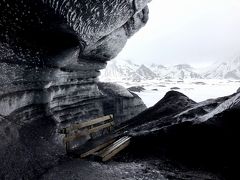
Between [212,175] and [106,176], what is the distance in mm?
1854

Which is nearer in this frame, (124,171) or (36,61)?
(124,171)

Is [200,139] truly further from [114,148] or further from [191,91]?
[191,91]

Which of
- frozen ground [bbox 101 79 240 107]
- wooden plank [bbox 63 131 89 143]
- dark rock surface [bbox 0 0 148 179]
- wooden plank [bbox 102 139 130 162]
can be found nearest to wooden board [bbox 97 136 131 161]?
wooden plank [bbox 102 139 130 162]

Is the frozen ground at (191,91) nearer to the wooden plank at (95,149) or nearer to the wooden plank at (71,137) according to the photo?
the wooden plank at (95,149)

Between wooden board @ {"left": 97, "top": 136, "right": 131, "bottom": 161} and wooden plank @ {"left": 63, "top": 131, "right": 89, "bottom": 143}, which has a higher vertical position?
wooden plank @ {"left": 63, "top": 131, "right": 89, "bottom": 143}

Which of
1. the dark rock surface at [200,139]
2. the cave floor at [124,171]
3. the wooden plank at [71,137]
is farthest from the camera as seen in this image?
the wooden plank at [71,137]

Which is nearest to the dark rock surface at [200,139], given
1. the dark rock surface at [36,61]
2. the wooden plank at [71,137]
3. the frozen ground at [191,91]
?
the wooden plank at [71,137]

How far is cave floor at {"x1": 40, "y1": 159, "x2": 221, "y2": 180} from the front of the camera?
4945 mm

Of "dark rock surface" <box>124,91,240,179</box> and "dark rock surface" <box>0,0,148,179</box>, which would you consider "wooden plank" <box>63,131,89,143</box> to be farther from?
"dark rock surface" <box>124,91,240,179</box>

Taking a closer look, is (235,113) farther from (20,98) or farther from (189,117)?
(20,98)

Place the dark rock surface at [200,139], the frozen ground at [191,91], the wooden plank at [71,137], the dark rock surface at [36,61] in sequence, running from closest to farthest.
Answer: the dark rock surface at [36,61], the dark rock surface at [200,139], the wooden plank at [71,137], the frozen ground at [191,91]

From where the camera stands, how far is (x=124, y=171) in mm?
5262

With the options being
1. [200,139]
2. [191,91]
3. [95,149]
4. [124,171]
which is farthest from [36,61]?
[191,91]

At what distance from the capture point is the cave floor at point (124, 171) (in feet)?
16.2
